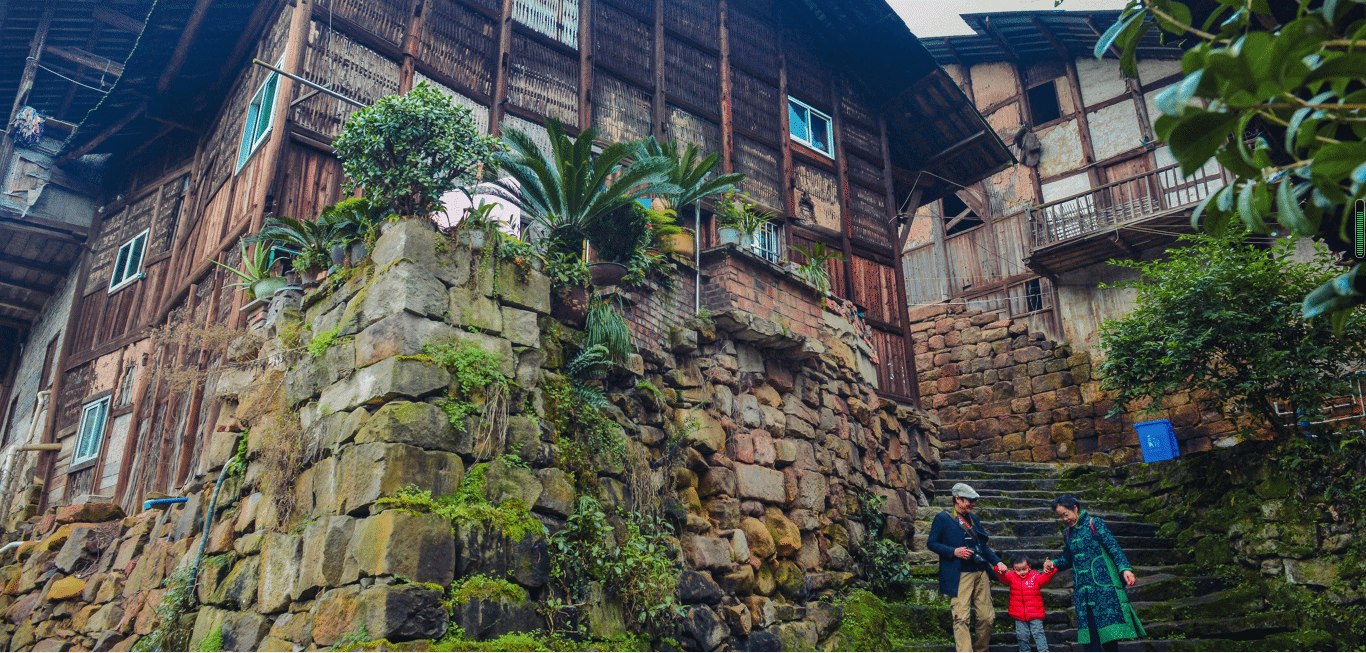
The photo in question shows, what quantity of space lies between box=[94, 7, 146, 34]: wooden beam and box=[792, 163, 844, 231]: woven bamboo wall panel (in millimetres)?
10339

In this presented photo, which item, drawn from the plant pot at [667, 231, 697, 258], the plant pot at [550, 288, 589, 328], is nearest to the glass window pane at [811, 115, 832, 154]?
the plant pot at [667, 231, 697, 258]

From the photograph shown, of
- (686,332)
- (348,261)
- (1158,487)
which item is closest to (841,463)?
(686,332)

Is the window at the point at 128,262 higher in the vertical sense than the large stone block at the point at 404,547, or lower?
higher

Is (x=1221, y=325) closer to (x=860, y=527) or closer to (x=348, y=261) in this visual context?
(x=860, y=527)

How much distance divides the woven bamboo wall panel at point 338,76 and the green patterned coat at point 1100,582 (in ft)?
27.2

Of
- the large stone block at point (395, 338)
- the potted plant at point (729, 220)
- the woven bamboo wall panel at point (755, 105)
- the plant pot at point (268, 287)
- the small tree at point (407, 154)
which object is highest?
the woven bamboo wall panel at point (755, 105)

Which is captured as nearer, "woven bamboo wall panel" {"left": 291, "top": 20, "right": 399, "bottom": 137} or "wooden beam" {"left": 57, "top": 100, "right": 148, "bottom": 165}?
"woven bamboo wall panel" {"left": 291, "top": 20, "right": 399, "bottom": 137}

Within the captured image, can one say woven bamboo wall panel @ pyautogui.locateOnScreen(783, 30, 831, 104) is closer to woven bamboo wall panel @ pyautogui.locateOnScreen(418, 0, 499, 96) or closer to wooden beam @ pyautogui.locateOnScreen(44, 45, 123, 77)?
woven bamboo wall panel @ pyautogui.locateOnScreen(418, 0, 499, 96)

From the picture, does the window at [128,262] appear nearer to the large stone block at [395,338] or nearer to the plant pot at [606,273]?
the plant pot at [606,273]

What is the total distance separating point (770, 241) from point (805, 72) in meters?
3.59

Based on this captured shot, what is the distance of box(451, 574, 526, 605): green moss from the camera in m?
5.52

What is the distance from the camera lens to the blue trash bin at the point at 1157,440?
13.1 m

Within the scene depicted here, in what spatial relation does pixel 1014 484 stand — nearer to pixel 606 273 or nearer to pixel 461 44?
pixel 606 273

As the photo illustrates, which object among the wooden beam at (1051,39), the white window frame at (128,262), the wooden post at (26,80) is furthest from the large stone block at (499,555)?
the wooden beam at (1051,39)
